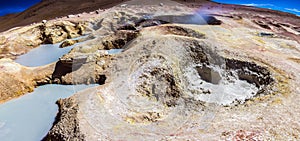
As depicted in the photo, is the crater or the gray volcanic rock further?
the crater

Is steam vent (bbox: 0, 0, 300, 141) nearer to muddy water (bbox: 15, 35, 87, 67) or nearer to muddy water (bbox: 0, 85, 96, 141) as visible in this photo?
muddy water (bbox: 0, 85, 96, 141)

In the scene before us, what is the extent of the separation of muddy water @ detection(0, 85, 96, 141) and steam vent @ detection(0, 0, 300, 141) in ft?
0.16

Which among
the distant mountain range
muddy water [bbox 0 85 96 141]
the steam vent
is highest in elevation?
the distant mountain range

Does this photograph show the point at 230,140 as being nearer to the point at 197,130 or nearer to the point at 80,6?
the point at 197,130

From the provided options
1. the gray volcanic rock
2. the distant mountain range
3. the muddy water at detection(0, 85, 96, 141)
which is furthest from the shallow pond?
the distant mountain range

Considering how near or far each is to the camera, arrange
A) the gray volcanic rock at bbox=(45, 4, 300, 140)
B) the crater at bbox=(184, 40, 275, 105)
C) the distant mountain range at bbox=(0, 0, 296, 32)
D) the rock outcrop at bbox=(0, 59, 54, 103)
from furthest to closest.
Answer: the distant mountain range at bbox=(0, 0, 296, 32) → the rock outcrop at bbox=(0, 59, 54, 103) → the crater at bbox=(184, 40, 275, 105) → the gray volcanic rock at bbox=(45, 4, 300, 140)

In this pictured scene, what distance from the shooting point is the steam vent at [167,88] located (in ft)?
22.3

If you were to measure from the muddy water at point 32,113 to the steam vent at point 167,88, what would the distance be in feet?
0.16

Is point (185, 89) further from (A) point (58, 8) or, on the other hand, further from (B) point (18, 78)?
(A) point (58, 8)

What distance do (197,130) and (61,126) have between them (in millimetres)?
4474

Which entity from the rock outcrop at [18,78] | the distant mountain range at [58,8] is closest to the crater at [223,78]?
the rock outcrop at [18,78]

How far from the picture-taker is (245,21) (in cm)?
1780

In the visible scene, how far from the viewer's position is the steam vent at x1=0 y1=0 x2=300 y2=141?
6805mm

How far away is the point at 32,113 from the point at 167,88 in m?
6.07
